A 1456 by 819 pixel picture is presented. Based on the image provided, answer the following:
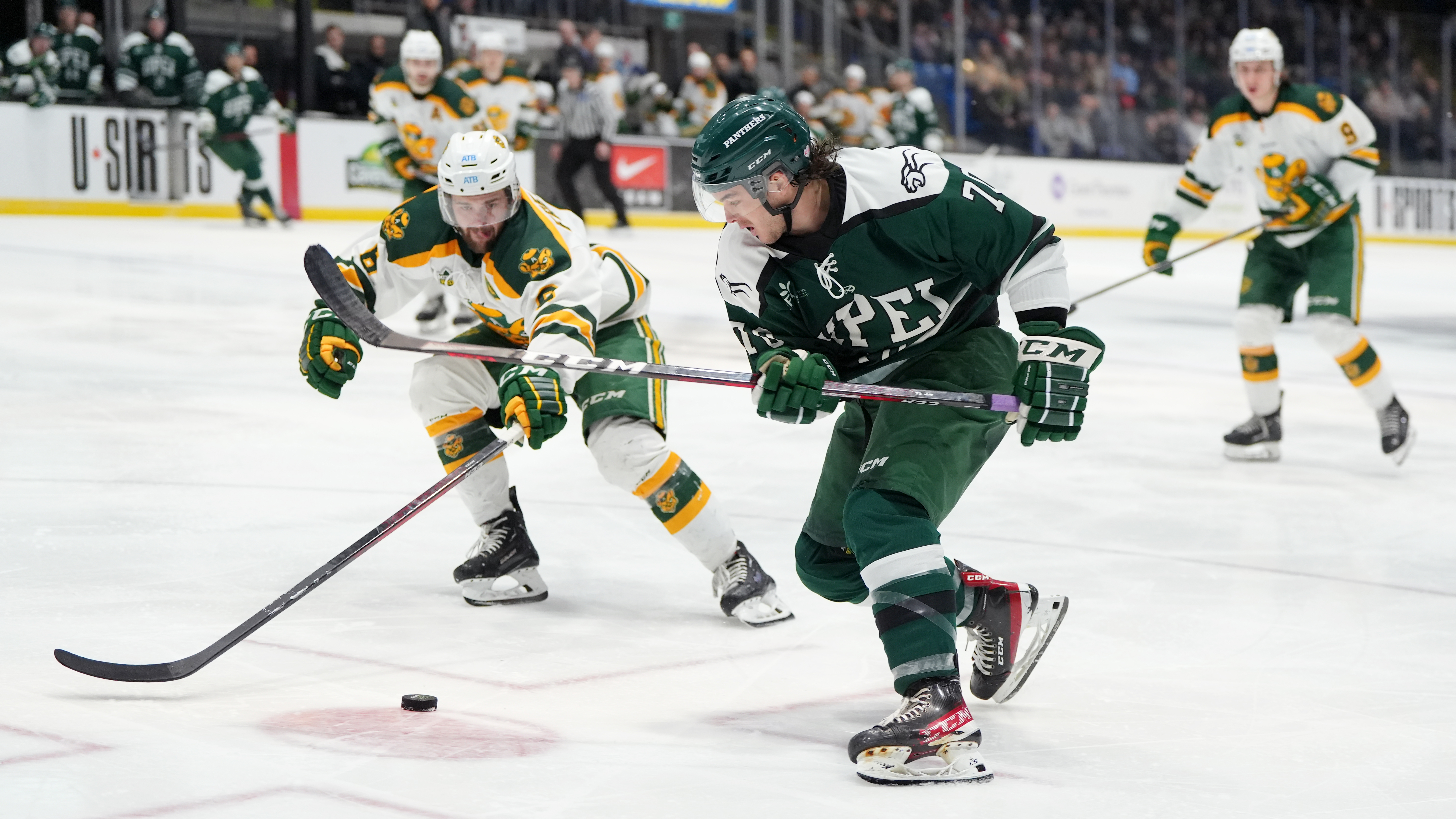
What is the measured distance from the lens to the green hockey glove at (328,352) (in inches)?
122

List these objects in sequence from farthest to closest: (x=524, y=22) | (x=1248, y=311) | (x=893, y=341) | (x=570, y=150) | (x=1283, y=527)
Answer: (x=524, y=22) → (x=570, y=150) → (x=1248, y=311) → (x=1283, y=527) → (x=893, y=341)

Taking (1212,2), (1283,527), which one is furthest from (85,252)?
(1212,2)

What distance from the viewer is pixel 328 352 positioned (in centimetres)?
311

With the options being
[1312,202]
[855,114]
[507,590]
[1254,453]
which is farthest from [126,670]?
[855,114]

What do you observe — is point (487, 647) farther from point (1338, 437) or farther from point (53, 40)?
point (53, 40)

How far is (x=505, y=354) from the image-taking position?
110 inches

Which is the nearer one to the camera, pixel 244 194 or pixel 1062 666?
pixel 1062 666

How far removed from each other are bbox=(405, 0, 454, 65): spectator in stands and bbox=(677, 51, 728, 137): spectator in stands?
7.09 feet

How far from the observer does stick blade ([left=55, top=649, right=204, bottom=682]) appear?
260 cm

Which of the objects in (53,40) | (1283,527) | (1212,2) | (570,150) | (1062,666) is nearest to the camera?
(1062,666)

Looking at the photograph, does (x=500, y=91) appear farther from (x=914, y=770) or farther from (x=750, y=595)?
(x=914, y=770)

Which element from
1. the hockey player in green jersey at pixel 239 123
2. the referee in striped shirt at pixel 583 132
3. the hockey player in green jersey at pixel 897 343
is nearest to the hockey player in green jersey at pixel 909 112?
the referee in striped shirt at pixel 583 132

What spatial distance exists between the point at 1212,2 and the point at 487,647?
19.2 m

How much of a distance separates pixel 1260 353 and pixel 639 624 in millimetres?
3130
